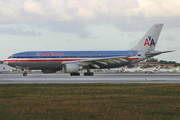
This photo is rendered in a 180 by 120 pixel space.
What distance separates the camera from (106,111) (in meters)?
10.0

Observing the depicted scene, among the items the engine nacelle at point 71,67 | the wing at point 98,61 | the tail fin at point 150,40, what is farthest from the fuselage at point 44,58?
the tail fin at point 150,40

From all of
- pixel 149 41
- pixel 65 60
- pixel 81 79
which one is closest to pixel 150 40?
pixel 149 41

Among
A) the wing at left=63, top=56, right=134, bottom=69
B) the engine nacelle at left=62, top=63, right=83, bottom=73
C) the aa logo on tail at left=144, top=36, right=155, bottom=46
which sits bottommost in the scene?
the engine nacelle at left=62, top=63, right=83, bottom=73

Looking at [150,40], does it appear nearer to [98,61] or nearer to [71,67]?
[98,61]

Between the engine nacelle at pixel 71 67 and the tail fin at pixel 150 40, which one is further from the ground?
the tail fin at pixel 150 40

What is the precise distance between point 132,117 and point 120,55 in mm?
37549

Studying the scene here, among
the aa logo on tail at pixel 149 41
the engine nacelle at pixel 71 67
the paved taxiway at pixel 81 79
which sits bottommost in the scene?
the paved taxiway at pixel 81 79

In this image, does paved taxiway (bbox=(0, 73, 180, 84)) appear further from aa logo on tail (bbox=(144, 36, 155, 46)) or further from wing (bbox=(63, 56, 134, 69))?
aa logo on tail (bbox=(144, 36, 155, 46))

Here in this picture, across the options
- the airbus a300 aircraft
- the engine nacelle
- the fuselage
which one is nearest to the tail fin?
the airbus a300 aircraft

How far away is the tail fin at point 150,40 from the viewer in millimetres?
48812

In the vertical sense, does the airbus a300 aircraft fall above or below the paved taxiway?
above

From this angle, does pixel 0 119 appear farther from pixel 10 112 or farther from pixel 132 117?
pixel 132 117

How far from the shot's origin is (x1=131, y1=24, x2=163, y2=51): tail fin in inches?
1922

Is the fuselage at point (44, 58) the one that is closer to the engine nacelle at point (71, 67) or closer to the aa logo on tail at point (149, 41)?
the engine nacelle at point (71, 67)
